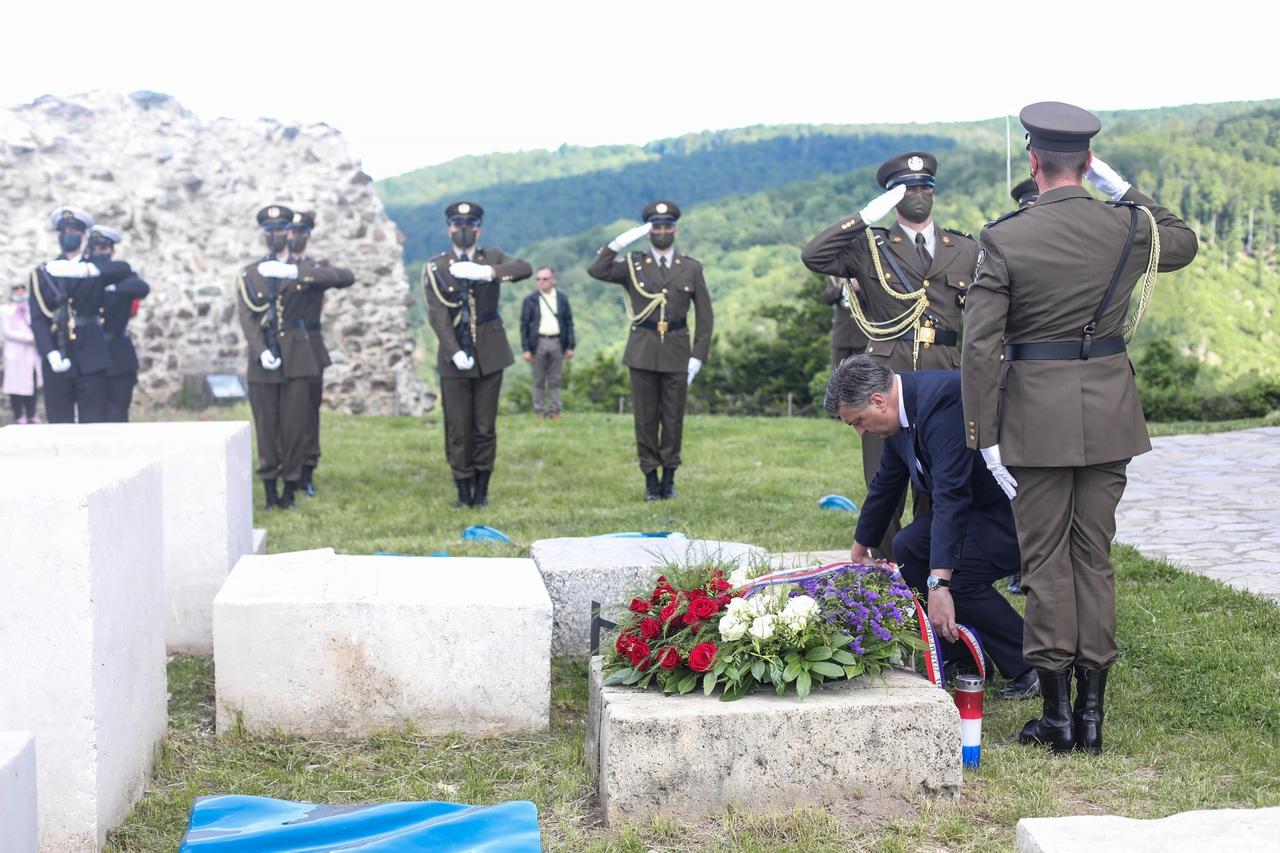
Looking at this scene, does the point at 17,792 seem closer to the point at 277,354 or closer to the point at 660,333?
the point at 660,333

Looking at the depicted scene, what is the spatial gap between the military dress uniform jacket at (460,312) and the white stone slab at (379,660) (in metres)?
4.82

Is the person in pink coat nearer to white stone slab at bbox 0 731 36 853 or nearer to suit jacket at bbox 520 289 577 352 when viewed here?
suit jacket at bbox 520 289 577 352

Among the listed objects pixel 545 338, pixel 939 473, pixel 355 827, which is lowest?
pixel 355 827

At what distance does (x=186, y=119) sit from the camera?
21.7 m

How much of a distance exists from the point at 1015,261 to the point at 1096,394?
492 mm

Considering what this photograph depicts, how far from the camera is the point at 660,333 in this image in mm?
9625

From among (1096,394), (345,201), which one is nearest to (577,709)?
(1096,394)

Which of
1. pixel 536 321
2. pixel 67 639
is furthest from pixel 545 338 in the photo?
pixel 67 639

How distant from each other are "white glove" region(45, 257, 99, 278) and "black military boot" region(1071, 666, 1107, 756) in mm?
9000

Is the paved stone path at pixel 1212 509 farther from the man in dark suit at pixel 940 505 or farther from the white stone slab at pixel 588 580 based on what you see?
the white stone slab at pixel 588 580

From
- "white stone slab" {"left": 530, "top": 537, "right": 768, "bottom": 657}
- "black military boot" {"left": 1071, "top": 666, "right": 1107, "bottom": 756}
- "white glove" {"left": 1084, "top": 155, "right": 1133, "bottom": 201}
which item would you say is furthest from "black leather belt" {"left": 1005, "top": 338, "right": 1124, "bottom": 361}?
"white stone slab" {"left": 530, "top": 537, "right": 768, "bottom": 657}

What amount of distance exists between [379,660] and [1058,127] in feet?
9.40

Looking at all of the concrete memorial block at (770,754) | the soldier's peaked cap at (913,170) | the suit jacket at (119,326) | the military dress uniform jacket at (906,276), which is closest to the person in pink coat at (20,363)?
the suit jacket at (119,326)

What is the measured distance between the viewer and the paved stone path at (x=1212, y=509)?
22.4 ft
